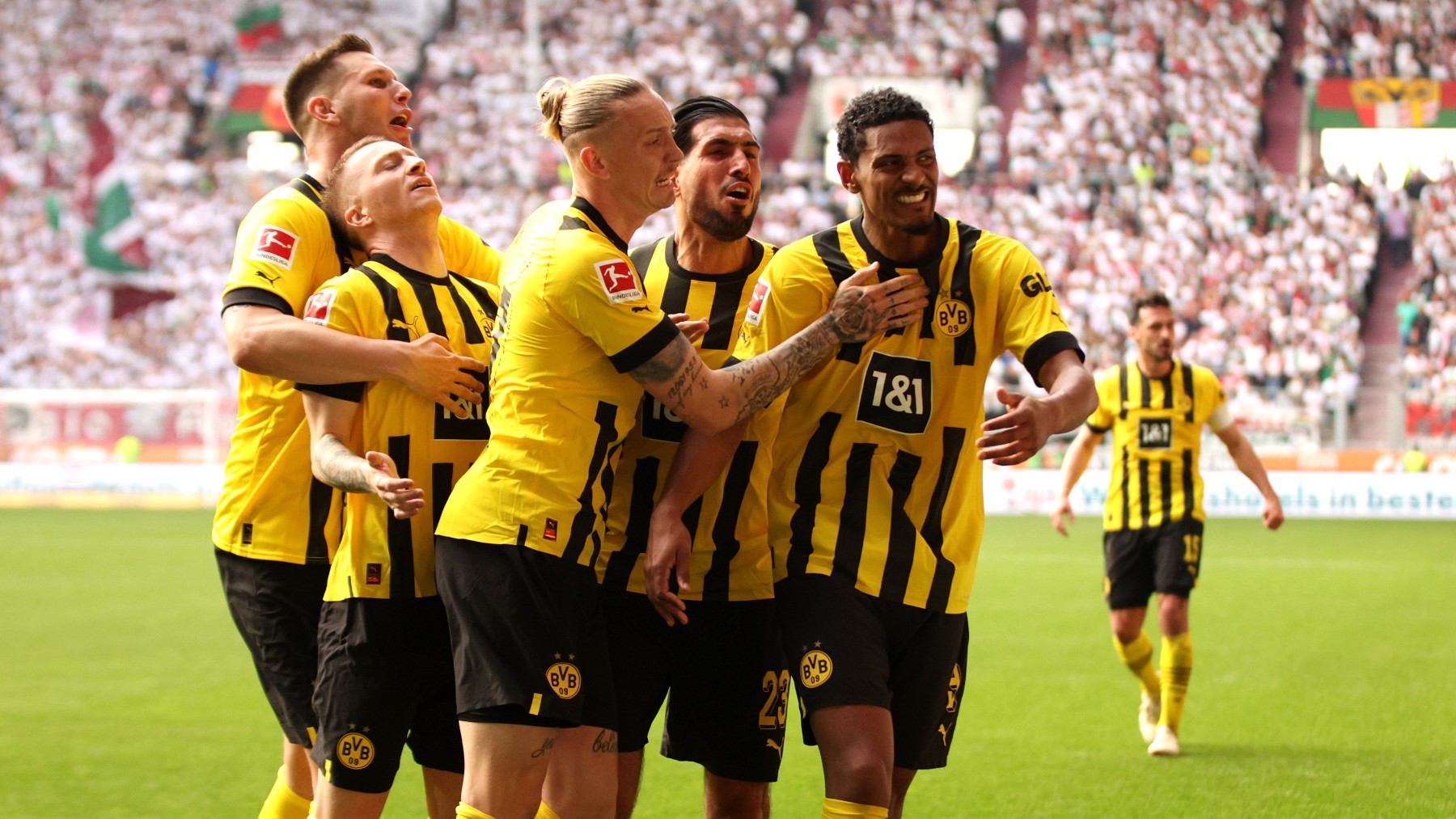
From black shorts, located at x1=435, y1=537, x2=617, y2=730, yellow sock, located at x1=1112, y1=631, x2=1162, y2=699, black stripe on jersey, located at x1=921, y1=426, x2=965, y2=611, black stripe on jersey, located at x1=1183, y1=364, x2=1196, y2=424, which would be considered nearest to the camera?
black shorts, located at x1=435, y1=537, x2=617, y2=730

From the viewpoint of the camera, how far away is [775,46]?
98.6 ft

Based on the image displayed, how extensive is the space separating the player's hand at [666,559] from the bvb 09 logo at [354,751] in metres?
0.79

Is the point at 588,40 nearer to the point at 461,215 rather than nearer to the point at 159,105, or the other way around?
the point at 461,215

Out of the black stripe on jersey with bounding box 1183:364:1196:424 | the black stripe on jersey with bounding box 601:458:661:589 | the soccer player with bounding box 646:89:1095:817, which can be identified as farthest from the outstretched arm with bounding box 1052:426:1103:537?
the black stripe on jersey with bounding box 601:458:661:589

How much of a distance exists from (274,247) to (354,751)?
1330 millimetres

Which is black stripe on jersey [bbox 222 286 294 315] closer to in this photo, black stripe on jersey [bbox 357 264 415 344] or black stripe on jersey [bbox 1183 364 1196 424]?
black stripe on jersey [bbox 357 264 415 344]

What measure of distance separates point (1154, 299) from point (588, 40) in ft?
80.4

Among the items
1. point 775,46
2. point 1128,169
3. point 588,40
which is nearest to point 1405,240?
point 1128,169

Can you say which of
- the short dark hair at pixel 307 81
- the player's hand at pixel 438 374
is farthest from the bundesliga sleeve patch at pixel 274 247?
the player's hand at pixel 438 374

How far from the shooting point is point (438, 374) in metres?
3.43

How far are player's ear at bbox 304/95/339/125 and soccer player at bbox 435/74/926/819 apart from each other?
92cm

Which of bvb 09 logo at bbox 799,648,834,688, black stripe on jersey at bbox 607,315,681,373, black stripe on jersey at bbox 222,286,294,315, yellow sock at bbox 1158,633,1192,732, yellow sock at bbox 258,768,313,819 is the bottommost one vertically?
yellow sock at bbox 1158,633,1192,732

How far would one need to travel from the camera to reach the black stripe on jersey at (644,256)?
14.0 feet

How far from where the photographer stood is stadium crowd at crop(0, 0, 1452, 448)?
24.1 m
